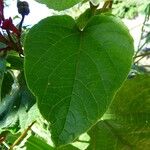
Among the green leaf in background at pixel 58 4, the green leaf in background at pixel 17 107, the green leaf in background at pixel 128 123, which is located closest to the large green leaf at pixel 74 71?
the green leaf in background at pixel 58 4

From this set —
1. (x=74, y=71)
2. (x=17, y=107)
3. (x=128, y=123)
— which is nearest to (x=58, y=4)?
(x=74, y=71)

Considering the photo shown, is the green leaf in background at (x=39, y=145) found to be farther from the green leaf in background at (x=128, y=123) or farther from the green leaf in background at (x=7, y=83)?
the green leaf in background at (x=7, y=83)

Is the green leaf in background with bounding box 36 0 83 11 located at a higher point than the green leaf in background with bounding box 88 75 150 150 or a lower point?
higher

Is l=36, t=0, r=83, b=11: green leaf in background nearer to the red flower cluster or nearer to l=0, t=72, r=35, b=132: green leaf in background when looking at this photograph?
the red flower cluster

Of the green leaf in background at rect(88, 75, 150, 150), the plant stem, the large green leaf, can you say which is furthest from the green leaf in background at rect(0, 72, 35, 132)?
the large green leaf

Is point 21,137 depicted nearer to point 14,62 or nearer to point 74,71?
point 14,62

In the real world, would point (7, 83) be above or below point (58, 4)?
below
